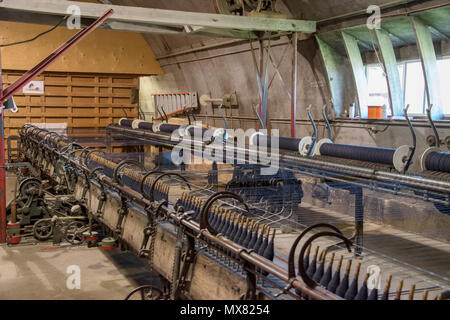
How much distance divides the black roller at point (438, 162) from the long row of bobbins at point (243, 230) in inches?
68.5

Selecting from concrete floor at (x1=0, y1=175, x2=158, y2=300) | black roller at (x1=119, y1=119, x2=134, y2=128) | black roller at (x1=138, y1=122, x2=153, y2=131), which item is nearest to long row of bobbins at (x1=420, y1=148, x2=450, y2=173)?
concrete floor at (x1=0, y1=175, x2=158, y2=300)

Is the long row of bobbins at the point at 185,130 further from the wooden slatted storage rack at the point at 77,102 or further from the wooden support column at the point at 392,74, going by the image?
the wooden slatted storage rack at the point at 77,102

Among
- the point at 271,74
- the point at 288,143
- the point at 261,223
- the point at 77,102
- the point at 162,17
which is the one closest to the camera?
the point at 261,223

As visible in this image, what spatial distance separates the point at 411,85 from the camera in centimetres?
674

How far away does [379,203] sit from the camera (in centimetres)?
580

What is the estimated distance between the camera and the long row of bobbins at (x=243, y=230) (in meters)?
2.53

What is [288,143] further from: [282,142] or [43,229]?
[43,229]

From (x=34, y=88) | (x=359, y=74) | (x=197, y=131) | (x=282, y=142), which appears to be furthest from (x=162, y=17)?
(x=34, y=88)

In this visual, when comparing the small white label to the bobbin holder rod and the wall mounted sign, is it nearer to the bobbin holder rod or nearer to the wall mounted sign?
the bobbin holder rod

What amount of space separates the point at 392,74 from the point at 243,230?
15.7 ft

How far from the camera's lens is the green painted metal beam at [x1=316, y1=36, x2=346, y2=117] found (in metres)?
7.55

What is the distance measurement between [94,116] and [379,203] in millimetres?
8939
